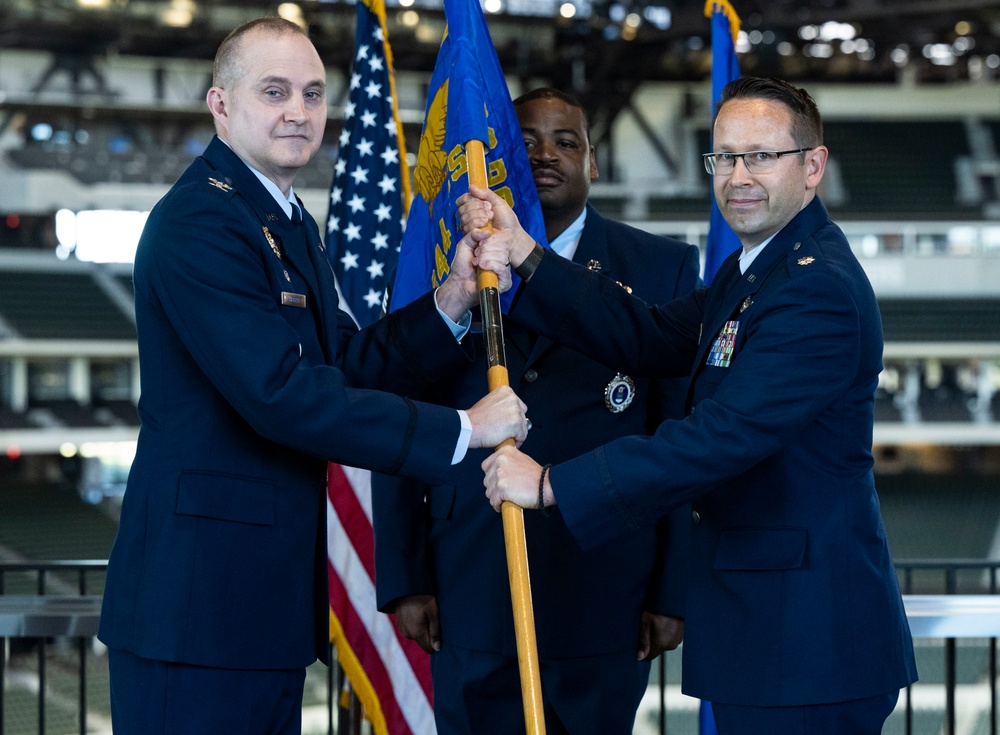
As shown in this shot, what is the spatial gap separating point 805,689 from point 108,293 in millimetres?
17387

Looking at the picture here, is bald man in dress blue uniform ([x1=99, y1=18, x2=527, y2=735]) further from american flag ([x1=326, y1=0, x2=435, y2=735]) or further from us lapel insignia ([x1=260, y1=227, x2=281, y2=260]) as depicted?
american flag ([x1=326, y1=0, x2=435, y2=735])

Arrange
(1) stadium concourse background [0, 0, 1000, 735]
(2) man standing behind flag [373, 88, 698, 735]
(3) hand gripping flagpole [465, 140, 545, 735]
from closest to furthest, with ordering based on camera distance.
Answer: (3) hand gripping flagpole [465, 140, 545, 735], (2) man standing behind flag [373, 88, 698, 735], (1) stadium concourse background [0, 0, 1000, 735]

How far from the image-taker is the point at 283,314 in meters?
1.92

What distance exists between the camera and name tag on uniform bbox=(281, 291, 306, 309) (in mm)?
1909

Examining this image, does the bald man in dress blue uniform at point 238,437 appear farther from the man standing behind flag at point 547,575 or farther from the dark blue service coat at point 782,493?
the man standing behind flag at point 547,575

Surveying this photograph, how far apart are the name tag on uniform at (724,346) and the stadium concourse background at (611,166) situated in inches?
541

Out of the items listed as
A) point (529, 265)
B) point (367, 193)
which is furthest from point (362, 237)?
point (529, 265)

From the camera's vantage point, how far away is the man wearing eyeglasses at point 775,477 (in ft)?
6.09

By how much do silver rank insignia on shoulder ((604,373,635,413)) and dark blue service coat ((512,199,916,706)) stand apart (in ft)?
1.46

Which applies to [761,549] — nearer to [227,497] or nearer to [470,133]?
[227,497]

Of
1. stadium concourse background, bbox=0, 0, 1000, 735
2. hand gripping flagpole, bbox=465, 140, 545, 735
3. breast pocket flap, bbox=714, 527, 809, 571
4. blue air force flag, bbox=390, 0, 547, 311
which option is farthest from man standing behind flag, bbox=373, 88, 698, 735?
stadium concourse background, bbox=0, 0, 1000, 735

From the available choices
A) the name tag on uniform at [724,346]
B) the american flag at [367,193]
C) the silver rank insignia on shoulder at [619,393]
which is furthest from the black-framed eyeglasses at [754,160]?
the american flag at [367,193]

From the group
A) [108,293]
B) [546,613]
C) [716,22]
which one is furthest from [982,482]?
[546,613]

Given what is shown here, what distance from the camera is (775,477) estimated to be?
1.91m
